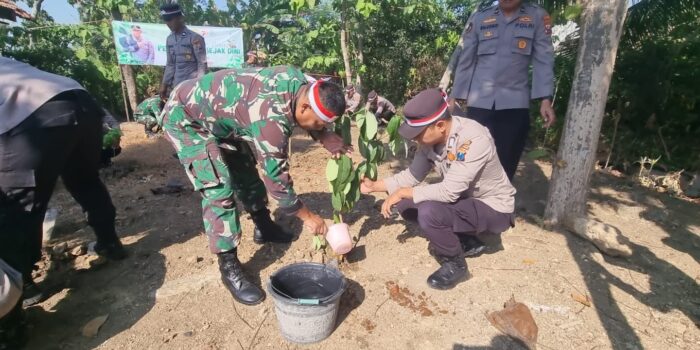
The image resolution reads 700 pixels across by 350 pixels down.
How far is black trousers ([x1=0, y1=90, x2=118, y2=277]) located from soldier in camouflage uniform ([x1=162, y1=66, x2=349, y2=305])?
438mm

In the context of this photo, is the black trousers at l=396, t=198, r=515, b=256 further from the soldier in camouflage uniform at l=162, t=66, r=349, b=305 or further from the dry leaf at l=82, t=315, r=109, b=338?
the dry leaf at l=82, t=315, r=109, b=338

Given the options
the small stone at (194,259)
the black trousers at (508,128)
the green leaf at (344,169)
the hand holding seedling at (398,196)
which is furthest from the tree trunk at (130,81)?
the hand holding seedling at (398,196)

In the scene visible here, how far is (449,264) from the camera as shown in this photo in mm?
2520

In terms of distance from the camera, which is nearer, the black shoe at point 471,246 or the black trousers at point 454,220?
the black trousers at point 454,220

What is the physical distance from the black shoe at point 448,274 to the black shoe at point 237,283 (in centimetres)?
104

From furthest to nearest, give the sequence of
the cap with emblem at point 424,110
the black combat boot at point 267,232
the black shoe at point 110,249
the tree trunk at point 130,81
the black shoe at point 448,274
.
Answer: the tree trunk at point 130,81
the black combat boot at point 267,232
the black shoe at point 110,249
the black shoe at point 448,274
the cap with emblem at point 424,110

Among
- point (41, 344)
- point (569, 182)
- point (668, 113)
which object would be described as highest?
point (668, 113)

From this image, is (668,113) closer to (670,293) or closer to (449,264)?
(670,293)

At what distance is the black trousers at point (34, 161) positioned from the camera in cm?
195

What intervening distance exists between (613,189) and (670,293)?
2277 mm

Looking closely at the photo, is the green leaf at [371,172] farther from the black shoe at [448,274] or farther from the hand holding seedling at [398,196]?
the black shoe at [448,274]

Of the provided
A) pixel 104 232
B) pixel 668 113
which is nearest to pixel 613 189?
pixel 668 113

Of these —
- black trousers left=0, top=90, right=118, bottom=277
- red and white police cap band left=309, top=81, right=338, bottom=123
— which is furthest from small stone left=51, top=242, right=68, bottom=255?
red and white police cap band left=309, top=81, right=338, bottom=123

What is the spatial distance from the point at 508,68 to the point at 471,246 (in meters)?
1.31
